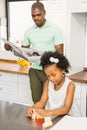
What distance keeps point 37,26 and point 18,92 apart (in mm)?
1091

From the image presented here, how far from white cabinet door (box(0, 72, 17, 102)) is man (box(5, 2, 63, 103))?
707 mm

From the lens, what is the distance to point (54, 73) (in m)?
1.73

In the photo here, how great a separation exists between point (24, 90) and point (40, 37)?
97cm

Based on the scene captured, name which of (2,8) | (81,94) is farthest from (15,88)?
(2,8)

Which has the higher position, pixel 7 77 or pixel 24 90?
pixel 7 77

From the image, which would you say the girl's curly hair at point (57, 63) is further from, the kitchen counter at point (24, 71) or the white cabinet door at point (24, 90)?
the white cabinet door at point (24, 90)

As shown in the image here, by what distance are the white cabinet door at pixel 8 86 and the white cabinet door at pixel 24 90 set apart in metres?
0.08

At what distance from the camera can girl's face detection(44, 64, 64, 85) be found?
1.73 meters

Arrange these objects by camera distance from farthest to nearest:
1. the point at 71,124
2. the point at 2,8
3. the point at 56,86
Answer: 1. the point at 2,8
2. the point at 56,86
3. the point at 71,124

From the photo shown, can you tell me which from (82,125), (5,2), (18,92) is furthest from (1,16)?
(82,125)

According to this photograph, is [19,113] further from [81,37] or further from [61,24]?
[61,24]

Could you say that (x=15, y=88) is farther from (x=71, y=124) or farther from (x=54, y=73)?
(x=71, y=124)

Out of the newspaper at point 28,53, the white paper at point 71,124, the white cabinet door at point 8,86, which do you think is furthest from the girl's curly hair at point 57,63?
the white cabinet door at point 8,86

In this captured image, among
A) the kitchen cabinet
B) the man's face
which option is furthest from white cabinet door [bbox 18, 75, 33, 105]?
the man's face
